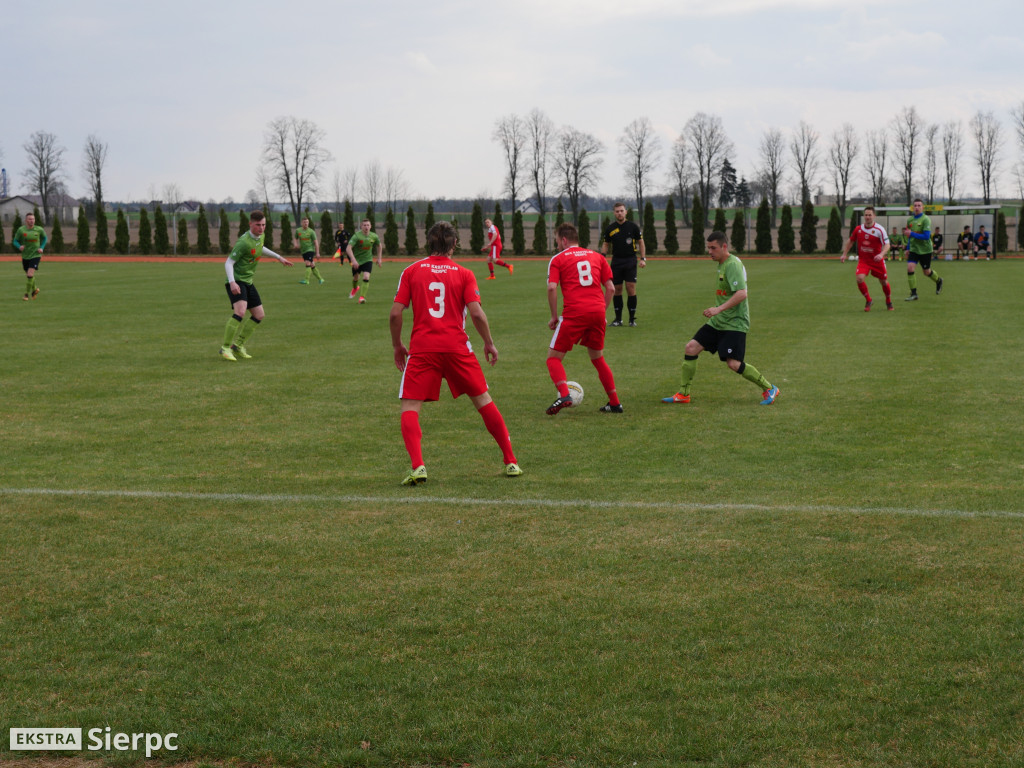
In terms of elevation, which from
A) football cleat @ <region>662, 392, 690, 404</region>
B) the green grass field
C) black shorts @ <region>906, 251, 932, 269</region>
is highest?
black shorts @ <region>906, 251, 932, 269</region>

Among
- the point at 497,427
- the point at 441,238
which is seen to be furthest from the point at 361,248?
the point at 497,427

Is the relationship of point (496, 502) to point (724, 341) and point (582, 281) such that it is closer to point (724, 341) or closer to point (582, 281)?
point (582, 281)

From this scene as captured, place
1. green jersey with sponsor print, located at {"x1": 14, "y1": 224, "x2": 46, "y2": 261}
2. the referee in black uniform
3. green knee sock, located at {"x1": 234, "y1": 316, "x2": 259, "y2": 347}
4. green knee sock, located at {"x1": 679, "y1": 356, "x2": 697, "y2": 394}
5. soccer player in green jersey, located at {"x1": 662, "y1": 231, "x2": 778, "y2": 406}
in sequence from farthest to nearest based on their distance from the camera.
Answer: green jersey with sponsor print, located at {"x1": 14, "y1": 224, "x2": 46, "y2": 261}
the referee in black uniform
green knee sock, located at {"x1": 234, "y1": 316, "x2": 259, "y2": 347}
green knee sock, located at {"x1": 679, "y1": 356, "x2": 697, "y2": 394}
soccer player in green jersey, located at {"x1": 662, "y1": 231, "x2": 778, "y2": 406}

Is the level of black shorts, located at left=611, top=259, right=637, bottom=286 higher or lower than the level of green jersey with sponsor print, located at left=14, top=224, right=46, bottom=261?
lower

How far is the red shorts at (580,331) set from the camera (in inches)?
412

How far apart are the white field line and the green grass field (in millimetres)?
Answer: 37

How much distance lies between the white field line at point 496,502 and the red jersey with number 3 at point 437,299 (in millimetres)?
1177

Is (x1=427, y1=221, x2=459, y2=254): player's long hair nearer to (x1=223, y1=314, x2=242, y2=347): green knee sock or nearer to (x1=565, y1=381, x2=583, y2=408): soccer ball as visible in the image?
(x1=565, y1=381, x2=583, y2=408): soccer ball

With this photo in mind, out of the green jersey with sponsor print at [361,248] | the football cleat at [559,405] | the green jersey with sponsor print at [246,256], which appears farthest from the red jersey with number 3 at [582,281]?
the green jersey with sponsor print at [361,248]

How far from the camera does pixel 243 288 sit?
1458cm

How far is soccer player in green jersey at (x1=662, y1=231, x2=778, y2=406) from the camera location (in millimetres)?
10297

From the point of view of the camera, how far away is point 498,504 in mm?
6832

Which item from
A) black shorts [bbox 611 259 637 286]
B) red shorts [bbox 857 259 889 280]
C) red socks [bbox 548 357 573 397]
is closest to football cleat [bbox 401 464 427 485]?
red socks [bbox 548 357 573 397]

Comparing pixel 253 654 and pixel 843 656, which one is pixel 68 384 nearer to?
pixel 253 654
